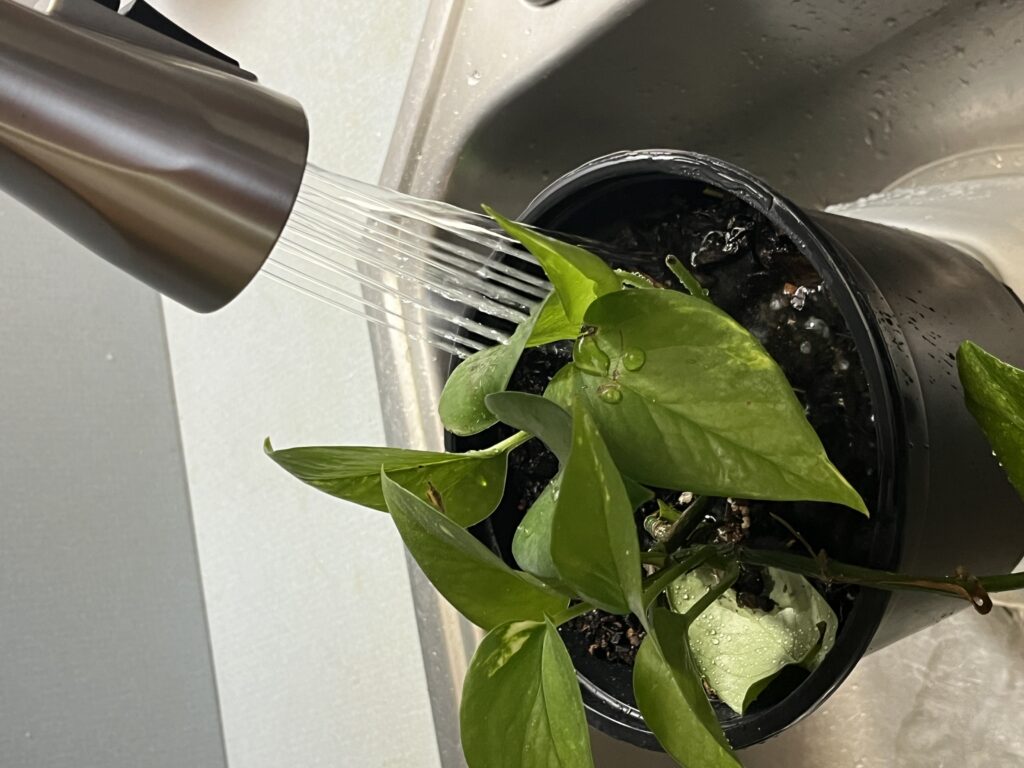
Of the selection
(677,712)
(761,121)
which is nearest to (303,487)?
(761,121)

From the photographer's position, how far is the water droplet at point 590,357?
0.21 meters

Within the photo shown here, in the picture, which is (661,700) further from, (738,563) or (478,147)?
(478,147)

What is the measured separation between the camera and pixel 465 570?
201mm

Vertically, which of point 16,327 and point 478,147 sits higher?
point 16,327

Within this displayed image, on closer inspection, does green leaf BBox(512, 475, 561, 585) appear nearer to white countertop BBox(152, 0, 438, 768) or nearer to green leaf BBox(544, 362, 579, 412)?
green leaf BBox(544, 362, 579, 412)

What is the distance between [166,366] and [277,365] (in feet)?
0.72

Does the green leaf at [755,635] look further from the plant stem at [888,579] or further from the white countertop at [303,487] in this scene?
the white countertop at [303,487]

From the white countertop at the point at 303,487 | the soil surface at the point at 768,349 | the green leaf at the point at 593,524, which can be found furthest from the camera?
the white countertop at the point at 303,487

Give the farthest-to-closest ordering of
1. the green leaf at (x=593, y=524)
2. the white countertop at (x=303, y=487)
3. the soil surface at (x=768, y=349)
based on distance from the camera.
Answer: the white countertop at (x=303, y=487), the soil surface at (x=768, y=349), the green leaf at (x=593, y=524)

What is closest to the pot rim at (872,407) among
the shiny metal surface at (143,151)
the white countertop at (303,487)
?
the shiny metal surface at (143,151)

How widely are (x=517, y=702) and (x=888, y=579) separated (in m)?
0.10

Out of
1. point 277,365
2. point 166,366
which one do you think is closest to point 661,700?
point 277,365

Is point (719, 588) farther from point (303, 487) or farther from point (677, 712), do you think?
point (303, 487)

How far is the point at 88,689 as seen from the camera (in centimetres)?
72
